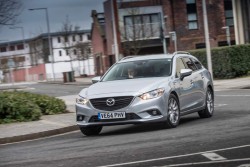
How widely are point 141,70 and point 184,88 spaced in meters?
1.00

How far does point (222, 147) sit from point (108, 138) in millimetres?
3190

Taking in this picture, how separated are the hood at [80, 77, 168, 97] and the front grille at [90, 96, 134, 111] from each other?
0.10 metres

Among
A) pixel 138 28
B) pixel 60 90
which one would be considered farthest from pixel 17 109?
pixel 138 28

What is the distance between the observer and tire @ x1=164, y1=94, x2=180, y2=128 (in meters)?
12.0

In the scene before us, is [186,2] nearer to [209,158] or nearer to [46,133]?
[46,133]

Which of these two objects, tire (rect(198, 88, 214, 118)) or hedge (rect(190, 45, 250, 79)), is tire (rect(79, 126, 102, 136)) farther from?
hedge (rect(190, 45, 250, 79))

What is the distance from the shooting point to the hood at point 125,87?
11484 millimetres

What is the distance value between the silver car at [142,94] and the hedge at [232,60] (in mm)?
18997

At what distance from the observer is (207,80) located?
47.5 feet

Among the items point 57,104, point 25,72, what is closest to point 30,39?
point 25,72

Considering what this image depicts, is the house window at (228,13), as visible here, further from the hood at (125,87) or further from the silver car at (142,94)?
the hood at (125,87)

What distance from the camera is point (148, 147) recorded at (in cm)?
934

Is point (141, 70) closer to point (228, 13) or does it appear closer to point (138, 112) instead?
point (138, 112)

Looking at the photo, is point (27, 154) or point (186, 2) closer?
point (27, 154)
